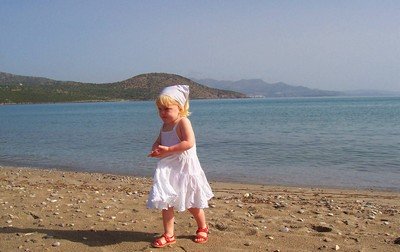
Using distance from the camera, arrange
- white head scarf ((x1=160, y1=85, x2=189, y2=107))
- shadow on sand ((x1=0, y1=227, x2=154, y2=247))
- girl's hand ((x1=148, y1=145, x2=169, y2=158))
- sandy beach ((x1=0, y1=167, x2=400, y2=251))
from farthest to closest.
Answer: shadow on sand ((x1=0, y1=227, x2=154, y2=247)) < sandy beach ((x1=0, y1=167, x2=400, y2=251)) < white head scarf ((x1=160, y1=85, x2=189, y2=107)) < girl's hand ((x1=148, y1=145, x2=169, y2=158))

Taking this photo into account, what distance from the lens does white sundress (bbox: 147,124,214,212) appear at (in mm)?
5879

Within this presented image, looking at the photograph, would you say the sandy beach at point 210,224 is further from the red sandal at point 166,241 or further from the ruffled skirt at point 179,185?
the ruffled skirt at point 179,185

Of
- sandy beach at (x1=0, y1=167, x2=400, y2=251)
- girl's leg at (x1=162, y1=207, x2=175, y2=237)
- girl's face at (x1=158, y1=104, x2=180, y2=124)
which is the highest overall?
girl's face at (x1=158, y1=104, x2=180, y2=124)

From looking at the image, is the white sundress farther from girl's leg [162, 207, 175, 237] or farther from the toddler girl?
girl's leg [162, 207, 175, 237]

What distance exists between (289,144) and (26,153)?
15.9 metres

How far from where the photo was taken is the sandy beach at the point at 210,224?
612cm

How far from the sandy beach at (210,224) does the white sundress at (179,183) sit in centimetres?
62

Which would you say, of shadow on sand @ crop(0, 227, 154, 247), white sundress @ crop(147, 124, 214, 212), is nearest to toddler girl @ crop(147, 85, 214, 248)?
white sundress @ crop(147, 124, 214, 212)

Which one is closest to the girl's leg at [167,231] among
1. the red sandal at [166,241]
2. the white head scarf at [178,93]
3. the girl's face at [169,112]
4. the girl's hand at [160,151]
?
the red sandal at [166,241]

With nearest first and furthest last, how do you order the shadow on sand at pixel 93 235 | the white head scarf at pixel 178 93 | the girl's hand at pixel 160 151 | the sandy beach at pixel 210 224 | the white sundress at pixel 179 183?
the girl's hand at pixel 160 151 < the white sundress at pixel 179 183 < the white head scarf at pixel 178 93 < the sandy beach at pixel 210 224 < the shadow on sand at pixel 93 235

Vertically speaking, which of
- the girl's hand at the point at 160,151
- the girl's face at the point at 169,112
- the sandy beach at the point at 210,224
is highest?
the girl's face at the point at 169,112

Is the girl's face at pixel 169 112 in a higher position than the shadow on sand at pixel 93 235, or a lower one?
higher

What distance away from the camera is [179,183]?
19.6ft

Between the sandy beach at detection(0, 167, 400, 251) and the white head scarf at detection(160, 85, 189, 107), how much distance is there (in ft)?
6.48
